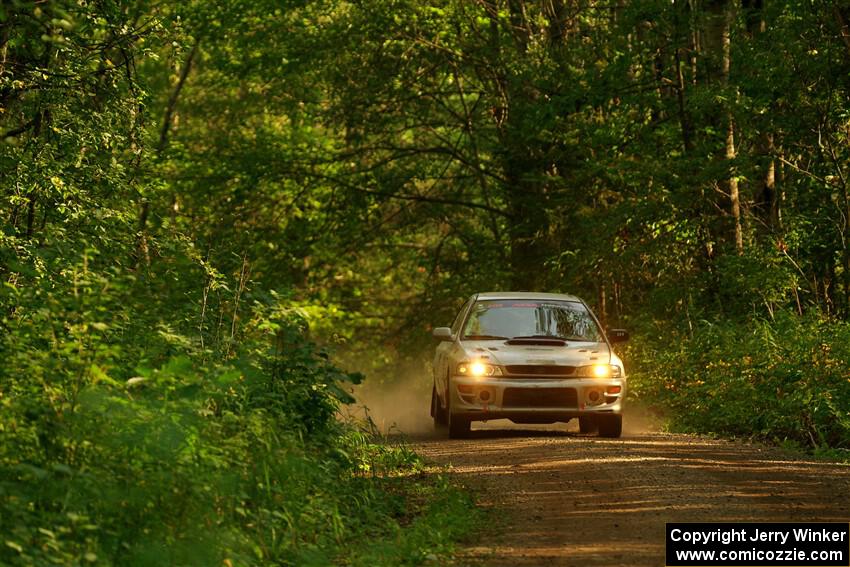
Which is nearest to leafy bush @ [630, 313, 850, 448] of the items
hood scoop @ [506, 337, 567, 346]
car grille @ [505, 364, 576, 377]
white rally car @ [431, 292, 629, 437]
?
white rally car @ [431, 292, 629, 437]

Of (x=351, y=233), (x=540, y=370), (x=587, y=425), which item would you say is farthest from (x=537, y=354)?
(x=351, y=233)

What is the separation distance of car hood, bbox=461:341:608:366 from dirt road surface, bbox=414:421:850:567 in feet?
3.02

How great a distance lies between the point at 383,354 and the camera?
4256 centimetres

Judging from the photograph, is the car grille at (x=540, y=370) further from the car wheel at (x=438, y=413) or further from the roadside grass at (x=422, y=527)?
the roadside grass at (x=422, y=527)

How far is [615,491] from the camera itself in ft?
35.4

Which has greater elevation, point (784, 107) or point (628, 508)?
point (784, 107)

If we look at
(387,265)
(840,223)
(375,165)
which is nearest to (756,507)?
(840,223)

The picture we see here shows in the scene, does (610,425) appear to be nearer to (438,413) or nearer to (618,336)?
(618,336)

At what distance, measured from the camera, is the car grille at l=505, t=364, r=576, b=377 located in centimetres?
1555

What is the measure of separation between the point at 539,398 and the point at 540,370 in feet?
1.08

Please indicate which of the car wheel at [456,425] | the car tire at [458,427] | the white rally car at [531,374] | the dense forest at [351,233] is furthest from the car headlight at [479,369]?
the dense forest at [351,233]

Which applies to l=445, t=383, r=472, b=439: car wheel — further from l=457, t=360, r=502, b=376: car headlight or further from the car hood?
the car hood

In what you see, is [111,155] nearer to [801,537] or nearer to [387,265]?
[801,537]

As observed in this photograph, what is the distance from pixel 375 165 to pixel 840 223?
13.4m
